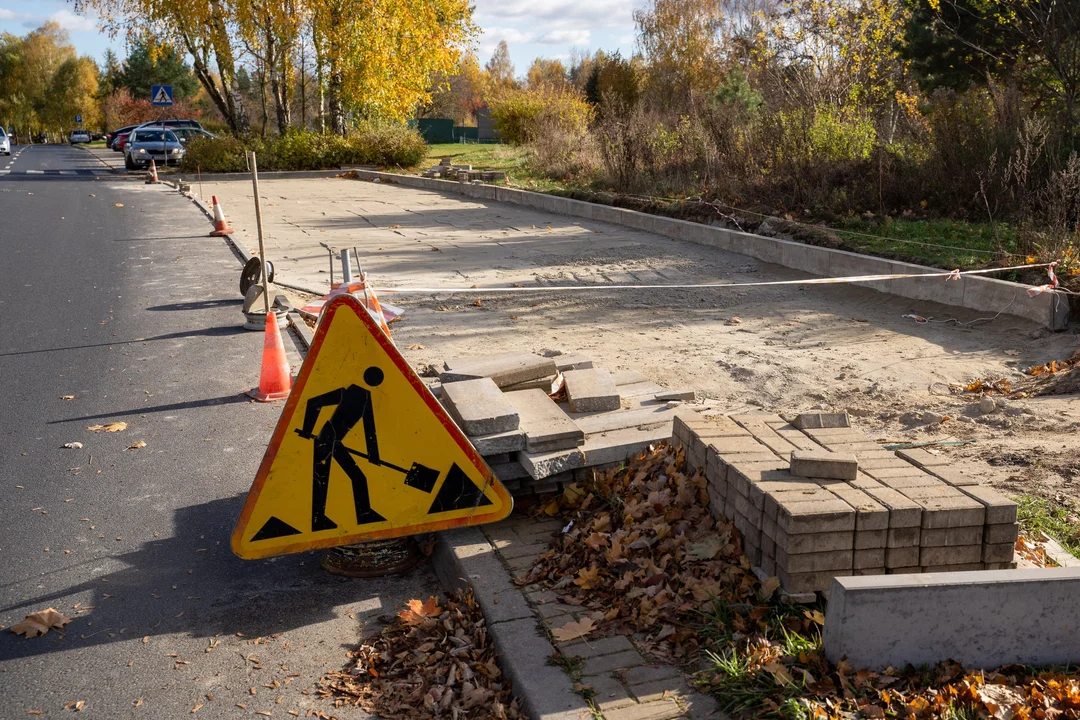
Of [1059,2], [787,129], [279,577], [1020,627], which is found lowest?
[279,577]

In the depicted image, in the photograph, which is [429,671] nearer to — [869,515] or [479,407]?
[479,407]

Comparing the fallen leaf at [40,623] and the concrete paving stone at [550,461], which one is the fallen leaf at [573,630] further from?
the fallen leaf at [40,623]

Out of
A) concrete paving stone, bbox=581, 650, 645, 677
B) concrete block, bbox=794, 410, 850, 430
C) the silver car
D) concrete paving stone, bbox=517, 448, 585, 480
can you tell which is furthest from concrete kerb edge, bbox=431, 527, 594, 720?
the silver car

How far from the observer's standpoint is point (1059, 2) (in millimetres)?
14031

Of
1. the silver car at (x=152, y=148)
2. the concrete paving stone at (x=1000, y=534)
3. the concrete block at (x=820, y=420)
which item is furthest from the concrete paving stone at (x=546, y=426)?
the silver car at (x=152, y=148)

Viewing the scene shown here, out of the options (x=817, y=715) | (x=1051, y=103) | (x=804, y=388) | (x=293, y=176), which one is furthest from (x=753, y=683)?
(x=293, y=176)

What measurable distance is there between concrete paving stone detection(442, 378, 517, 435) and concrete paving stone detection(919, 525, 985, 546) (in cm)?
208

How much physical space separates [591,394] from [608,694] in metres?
2.38

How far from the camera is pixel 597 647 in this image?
3643 millimetres

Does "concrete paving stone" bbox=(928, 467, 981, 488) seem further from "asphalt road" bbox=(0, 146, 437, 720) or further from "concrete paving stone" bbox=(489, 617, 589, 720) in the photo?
"asphalt road" bbox=(0, 146, 437, 720)

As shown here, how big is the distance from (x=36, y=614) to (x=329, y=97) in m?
33.8

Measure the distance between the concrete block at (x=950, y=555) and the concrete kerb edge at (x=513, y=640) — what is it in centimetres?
147

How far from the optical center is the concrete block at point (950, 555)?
11.9 ft

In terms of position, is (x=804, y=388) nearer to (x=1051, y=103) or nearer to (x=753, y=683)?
(x=753, y=683)
